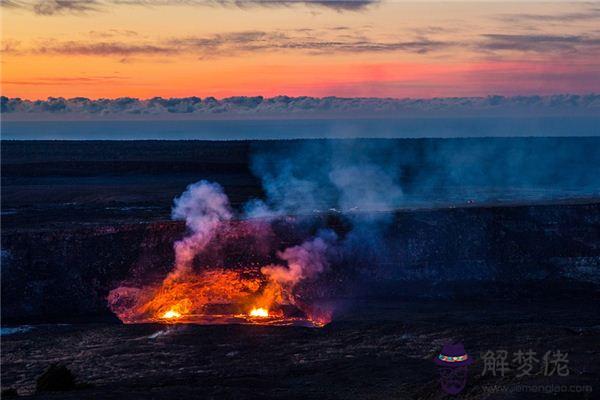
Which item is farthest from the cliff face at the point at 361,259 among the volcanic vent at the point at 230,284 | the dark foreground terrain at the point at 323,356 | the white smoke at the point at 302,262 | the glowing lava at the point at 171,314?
the dark foreground terrain at the point at 323,356

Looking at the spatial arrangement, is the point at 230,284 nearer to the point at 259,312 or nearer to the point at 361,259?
the point at 259,312

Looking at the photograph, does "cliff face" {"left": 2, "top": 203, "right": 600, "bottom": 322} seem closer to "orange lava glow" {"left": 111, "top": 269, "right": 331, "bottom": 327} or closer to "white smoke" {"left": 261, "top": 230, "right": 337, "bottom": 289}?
"white smoke" {"left": 261, "top": 230, "right": 337, "bottom": 289}

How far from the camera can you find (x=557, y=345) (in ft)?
75.0

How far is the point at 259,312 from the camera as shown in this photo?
31.4m

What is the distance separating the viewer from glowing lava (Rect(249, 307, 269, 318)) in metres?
31.0

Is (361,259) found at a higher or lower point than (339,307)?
higher

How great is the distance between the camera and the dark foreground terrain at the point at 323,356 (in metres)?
19.5

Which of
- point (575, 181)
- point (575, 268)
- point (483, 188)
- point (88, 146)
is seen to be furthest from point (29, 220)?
point (88, 146)

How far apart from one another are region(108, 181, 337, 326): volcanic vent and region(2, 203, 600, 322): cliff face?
32cm

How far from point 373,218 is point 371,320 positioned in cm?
1264

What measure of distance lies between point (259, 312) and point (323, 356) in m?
8.00

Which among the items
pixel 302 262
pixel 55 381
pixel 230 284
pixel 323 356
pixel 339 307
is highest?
pixel 55 381

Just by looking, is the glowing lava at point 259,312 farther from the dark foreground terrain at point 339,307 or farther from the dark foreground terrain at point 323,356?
the dark foreground terrain at point 339,307

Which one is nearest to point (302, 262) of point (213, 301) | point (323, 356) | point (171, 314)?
point (213, 301)
